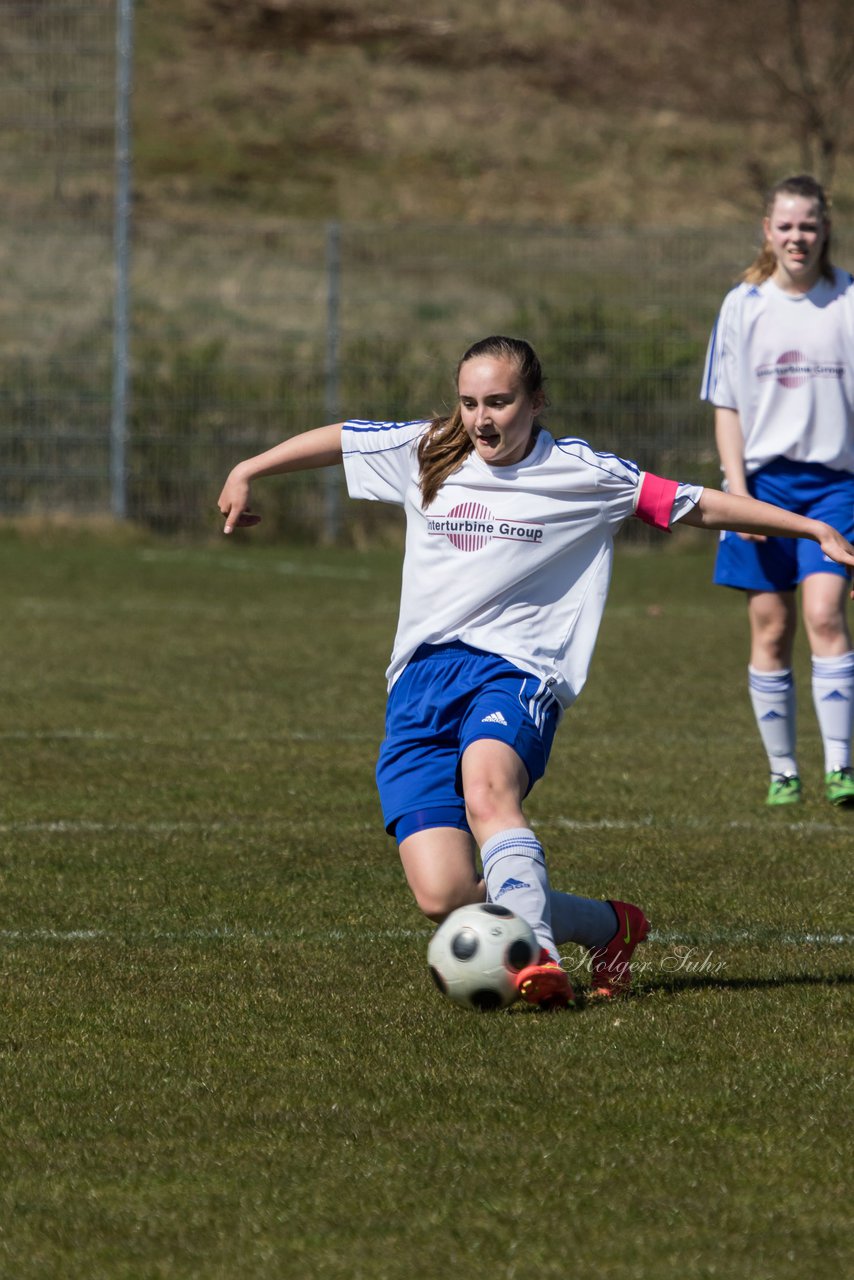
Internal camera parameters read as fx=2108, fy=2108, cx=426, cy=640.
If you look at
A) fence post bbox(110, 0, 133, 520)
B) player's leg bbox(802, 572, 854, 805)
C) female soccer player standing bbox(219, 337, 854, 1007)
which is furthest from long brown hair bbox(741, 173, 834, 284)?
fence post bbox(110, 0, 133, 520)

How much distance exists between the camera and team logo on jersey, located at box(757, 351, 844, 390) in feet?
25.4

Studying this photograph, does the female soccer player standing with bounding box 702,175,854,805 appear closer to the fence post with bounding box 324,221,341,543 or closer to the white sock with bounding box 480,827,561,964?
the white sock with bounding box 480,827,561,964

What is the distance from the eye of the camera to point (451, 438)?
5.18 m

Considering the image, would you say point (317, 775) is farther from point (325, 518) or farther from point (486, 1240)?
point (325, 518)

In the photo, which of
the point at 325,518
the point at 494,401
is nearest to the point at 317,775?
the point at 494,401

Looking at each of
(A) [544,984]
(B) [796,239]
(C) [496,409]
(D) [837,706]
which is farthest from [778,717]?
(A) [544,984]

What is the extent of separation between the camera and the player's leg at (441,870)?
4883 millimetres

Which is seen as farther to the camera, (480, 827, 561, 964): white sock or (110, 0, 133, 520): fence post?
(110, 0, 133, 520): fence post

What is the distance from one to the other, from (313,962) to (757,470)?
10.8 ft

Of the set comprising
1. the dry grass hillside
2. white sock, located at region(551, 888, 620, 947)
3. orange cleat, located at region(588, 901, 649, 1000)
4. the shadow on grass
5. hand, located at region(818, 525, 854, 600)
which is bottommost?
the shadow on grass

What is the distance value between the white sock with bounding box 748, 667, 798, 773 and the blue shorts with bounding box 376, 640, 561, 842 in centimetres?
290

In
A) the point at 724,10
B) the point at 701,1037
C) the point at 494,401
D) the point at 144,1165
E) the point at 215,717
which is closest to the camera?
the point at 144,1165

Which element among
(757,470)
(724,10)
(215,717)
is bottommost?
(215,717)

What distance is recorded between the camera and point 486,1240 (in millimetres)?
3285
